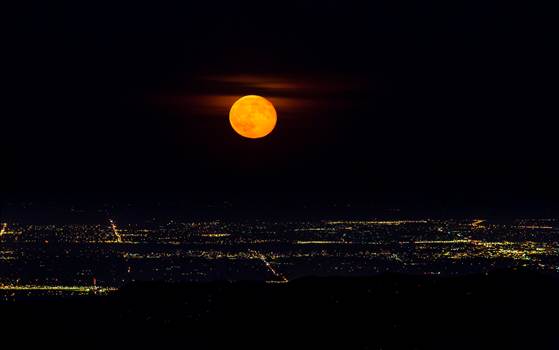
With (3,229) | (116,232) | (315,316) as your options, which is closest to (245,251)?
(116,232)

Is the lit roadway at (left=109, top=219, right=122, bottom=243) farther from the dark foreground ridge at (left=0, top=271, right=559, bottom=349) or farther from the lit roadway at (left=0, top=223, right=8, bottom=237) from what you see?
the dark foreground ridge at (left=0, top=271, right=559, bottom=349)

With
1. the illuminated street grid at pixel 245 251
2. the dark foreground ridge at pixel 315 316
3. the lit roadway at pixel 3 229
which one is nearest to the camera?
the dark foreground ridge at pixel 315 316

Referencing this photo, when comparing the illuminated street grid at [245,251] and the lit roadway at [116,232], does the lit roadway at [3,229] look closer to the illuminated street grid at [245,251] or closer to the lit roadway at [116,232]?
the illuminated street grid at [245,251]

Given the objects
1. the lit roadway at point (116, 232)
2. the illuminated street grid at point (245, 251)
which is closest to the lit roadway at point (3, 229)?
the illuminated street grid at point (245, 251)

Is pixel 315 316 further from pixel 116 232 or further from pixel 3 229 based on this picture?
pixel 3 229

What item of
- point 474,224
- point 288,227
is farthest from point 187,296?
point 474,224

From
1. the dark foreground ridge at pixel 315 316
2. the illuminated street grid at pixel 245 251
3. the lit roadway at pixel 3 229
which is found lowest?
the lit roadway at pixel 3 229

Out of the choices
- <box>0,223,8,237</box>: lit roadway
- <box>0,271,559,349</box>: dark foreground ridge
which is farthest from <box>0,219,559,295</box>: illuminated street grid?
<box>0,271,559,349</box>: dark foreground ridge
